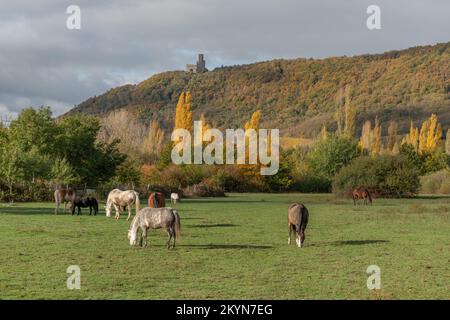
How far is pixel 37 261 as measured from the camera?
46.0 feet

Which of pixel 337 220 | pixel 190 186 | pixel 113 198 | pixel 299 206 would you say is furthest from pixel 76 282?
pixel 190 186

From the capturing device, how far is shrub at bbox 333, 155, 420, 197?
188ft

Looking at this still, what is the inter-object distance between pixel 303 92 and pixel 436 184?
3229 inches

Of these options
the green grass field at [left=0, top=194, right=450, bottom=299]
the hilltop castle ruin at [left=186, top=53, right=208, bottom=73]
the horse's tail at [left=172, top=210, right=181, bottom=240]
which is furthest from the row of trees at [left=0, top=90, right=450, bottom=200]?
the hilltop castle ruin at [left=186, top=53, right=208, bottom=73]

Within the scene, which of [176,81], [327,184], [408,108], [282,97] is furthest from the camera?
[176,81]

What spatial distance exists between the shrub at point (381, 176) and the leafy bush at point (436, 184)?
50.0 ft

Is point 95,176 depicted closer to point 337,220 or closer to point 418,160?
point 337,220

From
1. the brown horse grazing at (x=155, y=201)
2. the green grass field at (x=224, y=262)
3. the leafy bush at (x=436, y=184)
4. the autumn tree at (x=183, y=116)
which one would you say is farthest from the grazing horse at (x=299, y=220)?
the autumn tree at (x=183, y=116)

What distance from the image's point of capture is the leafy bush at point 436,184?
7238cm

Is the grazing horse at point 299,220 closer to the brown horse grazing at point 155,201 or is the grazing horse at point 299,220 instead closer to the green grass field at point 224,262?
the green grass field at point 224,262

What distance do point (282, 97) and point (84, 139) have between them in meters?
107

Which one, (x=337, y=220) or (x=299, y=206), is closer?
(x=299, y=206)

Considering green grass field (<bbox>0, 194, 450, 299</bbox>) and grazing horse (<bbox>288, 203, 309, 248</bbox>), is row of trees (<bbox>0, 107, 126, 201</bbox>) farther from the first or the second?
grazing horse (<bbox>288, 203, 309, 248</bbox>)

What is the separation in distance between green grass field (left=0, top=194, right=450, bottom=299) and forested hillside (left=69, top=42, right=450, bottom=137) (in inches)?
4094
